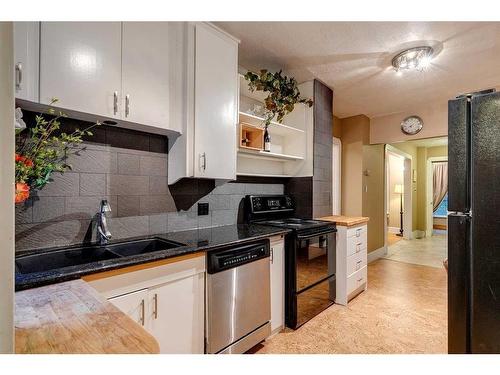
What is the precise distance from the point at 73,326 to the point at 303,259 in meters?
1.78

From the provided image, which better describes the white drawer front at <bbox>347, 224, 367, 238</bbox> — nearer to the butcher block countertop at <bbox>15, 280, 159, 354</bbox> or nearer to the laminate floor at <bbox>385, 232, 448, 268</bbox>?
the laminate floor at <bbox>385, 232, 448, 268</bbox>

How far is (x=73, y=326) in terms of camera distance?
2.26 ft

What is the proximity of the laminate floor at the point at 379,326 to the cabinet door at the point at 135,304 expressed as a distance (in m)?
1.02

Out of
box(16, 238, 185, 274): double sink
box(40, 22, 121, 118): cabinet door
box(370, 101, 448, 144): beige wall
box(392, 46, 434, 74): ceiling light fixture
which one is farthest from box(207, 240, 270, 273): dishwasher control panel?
box(370, 101, 448, 144): beige wall

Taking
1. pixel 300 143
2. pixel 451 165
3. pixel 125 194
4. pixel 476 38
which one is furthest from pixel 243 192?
pixel 476 38

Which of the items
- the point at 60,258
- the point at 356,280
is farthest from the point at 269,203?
the point at 60,258

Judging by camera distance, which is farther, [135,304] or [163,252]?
[163,252]

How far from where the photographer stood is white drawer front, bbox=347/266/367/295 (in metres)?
2.62

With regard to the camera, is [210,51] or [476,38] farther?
[476,38]

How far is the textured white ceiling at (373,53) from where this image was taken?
1.89 m

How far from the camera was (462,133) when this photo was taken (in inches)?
44.4

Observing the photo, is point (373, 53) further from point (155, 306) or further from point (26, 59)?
point (155, 306)
